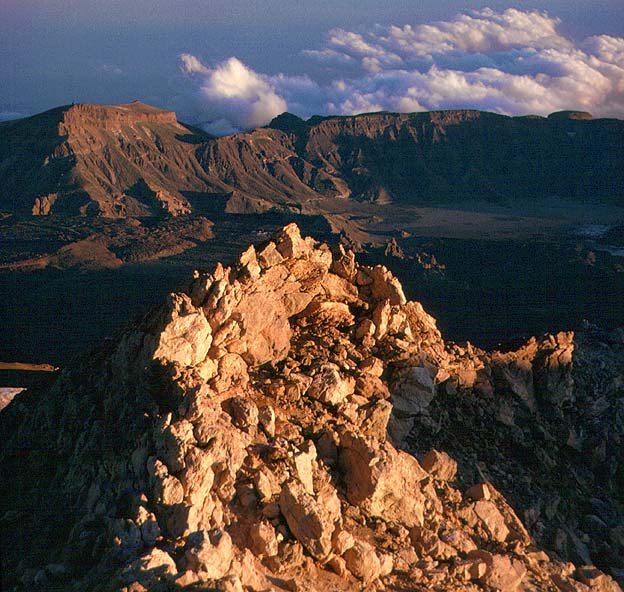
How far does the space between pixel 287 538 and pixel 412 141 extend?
185 meters

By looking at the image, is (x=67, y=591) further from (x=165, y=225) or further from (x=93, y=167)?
(x=93, y=167)

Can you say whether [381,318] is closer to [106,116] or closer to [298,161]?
[106,116]

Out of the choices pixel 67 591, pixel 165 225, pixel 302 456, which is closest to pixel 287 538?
pixel 302 456

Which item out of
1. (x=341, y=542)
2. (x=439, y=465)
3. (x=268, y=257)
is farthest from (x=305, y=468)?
(x=268, y=257)

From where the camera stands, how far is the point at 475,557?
41.4ft

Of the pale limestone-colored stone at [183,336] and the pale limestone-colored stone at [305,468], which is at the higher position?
the pale limestone-colored stone at [183,336]

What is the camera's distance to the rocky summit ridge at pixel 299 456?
34.4 feet

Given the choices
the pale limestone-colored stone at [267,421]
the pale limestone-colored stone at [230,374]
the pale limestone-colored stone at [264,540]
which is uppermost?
the pale limestone-colored stone at [230,374]

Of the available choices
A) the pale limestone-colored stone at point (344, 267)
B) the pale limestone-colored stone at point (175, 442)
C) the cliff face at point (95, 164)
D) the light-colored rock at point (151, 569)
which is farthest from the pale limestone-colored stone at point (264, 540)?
the cliff face at point (95, 164)

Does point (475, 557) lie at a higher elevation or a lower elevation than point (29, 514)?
lower

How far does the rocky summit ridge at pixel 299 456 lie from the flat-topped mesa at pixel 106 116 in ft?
453

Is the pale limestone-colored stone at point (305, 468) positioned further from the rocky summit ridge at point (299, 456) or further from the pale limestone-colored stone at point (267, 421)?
the pale limestone-colored stone at point (267, 421)

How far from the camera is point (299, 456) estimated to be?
11.9m

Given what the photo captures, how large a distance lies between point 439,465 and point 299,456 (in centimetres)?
380
